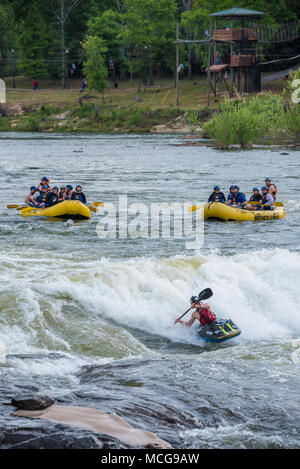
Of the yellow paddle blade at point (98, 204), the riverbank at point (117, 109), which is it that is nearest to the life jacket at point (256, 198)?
the yellow paddle blade at point (98, 204)

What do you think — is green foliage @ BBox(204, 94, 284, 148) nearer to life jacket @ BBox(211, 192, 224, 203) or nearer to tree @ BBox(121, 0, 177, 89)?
life jacket @ BBox(211, 192, 224, 203)

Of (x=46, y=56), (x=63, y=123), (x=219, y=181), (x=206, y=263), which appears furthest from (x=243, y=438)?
(x=46, y=56)

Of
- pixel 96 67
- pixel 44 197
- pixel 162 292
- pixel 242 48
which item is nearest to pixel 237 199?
pixel 44 197

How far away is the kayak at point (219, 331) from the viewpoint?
10.9 metres

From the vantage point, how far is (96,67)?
7006 cm

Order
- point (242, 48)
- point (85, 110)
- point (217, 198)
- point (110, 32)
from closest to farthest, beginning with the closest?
point (217, 198) → point (242, 48) → point (85, 110) → point (110, 32)

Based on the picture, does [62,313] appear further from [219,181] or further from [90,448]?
[219,181]

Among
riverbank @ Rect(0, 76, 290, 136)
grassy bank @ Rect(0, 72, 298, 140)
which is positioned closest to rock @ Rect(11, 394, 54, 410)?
grassy bank @ Rect(0, 72, 298, 140)

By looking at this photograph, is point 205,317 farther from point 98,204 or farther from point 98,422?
point 98,204

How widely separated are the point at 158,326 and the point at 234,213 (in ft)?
30.1

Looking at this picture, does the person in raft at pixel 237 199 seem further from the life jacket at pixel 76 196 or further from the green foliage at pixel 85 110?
the green foliage at pixel 85 110

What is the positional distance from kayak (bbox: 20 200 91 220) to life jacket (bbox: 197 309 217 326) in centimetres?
967

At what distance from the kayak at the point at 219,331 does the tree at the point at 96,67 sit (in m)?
61.2

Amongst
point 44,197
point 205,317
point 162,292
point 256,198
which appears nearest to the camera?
point 205,317
